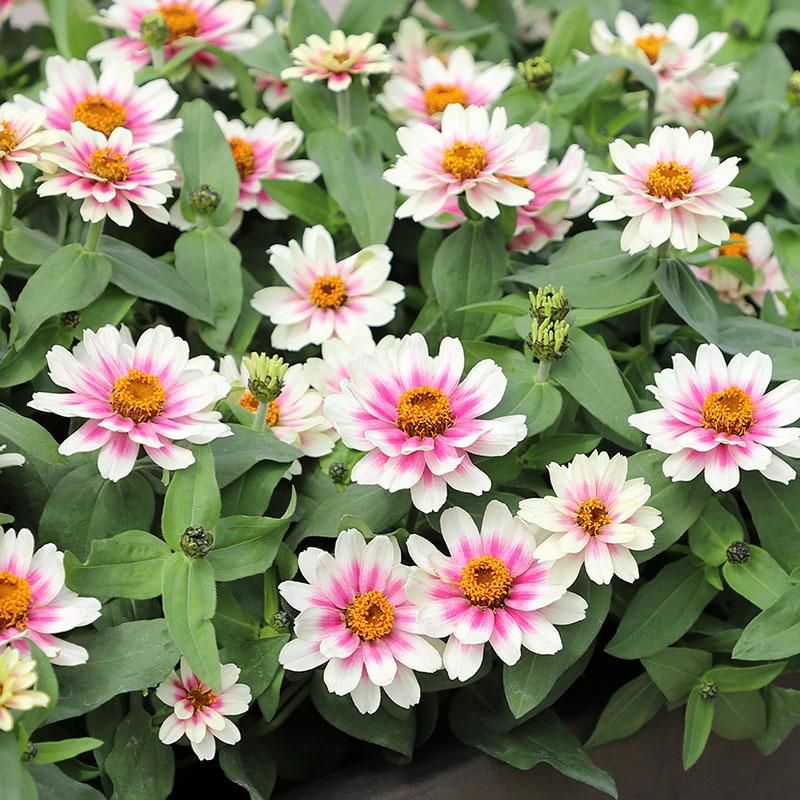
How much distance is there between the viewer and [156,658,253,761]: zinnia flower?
0.64 metres

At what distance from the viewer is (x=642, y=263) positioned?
769mm

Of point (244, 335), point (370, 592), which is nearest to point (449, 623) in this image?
point (370, 592)

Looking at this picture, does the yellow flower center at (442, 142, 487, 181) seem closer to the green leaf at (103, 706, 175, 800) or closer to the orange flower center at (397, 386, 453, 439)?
the orange flower center at (397, 386, 453, 439)

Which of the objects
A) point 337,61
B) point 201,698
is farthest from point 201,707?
point 337,61

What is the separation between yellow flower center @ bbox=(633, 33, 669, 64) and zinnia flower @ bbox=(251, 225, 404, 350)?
1.09 feet

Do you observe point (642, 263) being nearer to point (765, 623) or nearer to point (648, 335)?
point (648, 335)

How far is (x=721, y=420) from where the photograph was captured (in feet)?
2.19

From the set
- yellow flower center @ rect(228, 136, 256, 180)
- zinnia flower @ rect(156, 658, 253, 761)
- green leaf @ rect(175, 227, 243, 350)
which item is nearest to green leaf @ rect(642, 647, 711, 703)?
zinnia flower @ rect(156, 658, 253, 761)

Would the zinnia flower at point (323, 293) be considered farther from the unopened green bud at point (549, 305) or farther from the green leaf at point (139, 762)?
the green leaf at point (139, 762)

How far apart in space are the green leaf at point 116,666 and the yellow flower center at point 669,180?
35 centimetres

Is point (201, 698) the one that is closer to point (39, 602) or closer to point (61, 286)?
point (39, 602)

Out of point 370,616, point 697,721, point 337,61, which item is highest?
point 337,61

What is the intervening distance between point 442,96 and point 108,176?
0.32m

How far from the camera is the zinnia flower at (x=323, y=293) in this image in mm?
805
